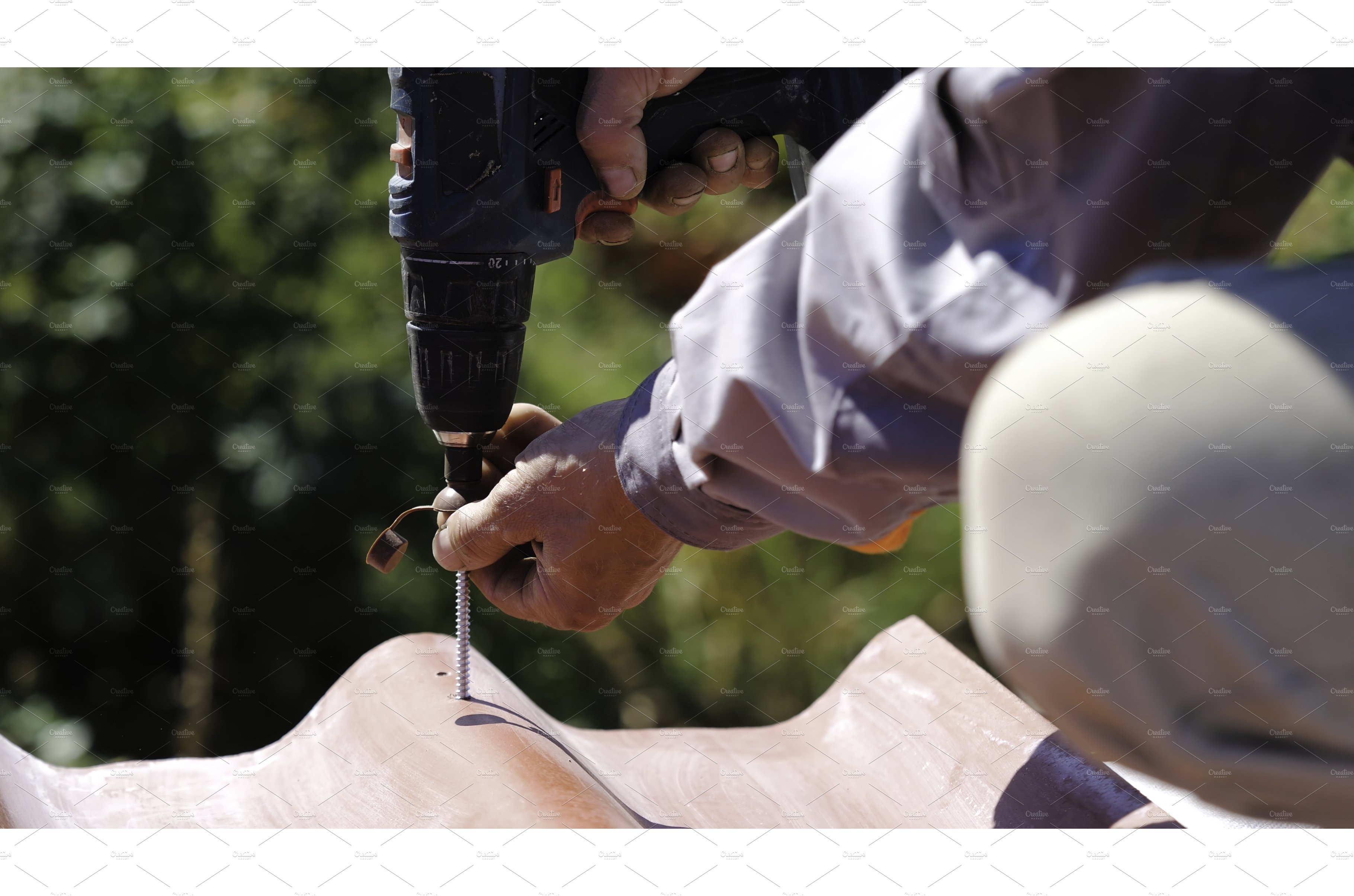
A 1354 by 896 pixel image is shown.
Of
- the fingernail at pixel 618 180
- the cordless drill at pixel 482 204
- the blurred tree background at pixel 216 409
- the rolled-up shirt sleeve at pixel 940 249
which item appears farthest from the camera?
the blurred tree background at pixel 216 409

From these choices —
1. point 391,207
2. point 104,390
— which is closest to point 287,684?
point 104,390

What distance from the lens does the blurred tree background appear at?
2.37 meters

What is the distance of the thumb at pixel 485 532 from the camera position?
3.76 feet

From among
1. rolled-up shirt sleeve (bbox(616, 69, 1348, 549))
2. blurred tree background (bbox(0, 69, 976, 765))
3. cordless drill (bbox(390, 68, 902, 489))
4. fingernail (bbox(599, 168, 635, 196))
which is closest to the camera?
rolled-up shirt sleeve (bbox(616, 69, 1348, 549))

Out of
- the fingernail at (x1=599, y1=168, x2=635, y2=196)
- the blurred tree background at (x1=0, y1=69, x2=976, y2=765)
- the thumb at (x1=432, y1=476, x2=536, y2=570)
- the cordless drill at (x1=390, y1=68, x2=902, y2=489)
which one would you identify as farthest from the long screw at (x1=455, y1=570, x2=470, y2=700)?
the blurred tree background at (x1=0, y1=69, x2=976, y2=765)

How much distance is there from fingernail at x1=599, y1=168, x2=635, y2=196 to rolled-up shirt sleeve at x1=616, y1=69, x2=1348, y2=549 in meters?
0.44

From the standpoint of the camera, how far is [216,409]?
241 centimetres

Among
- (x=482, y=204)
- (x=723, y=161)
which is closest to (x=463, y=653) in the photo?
(x=482, y=204)

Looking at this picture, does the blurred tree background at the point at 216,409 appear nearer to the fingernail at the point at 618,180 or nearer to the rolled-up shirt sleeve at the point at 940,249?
the fingernail at the point at 618,180

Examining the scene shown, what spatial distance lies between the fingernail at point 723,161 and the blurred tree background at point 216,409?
3.69 feet

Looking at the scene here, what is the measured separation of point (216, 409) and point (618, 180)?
1.54m

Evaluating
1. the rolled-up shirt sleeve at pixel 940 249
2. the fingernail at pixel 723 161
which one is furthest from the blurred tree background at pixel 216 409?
the rolled-up shirt sleeve at pixel 940 249

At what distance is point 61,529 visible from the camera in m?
2.38

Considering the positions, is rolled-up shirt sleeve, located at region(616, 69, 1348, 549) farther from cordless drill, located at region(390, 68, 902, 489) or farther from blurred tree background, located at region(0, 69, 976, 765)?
blurred tree background, located at region(0, 69, 976, 765)
